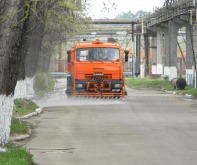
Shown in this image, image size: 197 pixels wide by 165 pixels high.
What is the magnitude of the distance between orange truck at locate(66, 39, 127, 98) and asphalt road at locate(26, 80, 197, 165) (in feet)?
22.5

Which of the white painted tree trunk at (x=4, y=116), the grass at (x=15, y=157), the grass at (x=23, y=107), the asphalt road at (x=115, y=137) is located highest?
the white painted tree trunk at (x=4, y=116)

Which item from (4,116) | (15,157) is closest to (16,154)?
(15,157)

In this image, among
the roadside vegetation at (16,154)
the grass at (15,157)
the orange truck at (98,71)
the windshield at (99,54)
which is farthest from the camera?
the windshield at (99,54)

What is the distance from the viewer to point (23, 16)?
15.0 m

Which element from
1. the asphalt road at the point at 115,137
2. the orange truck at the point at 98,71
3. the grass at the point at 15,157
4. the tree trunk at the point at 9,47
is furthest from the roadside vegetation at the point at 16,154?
the orange truck at the point at 98,71

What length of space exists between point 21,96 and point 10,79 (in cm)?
1788

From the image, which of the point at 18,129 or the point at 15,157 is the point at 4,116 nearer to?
the point at 15,157

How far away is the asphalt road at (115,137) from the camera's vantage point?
46.7 feet

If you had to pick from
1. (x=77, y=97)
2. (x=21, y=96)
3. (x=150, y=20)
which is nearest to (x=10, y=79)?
(x=21, y=96)

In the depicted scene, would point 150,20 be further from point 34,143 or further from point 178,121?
point 34,143

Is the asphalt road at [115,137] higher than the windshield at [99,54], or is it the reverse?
the windshield at [99,54]

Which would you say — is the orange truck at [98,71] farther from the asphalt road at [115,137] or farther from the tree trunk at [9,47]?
the tree trunk at [9,47]

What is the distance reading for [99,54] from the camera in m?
37.4

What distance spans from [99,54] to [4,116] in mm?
22079
